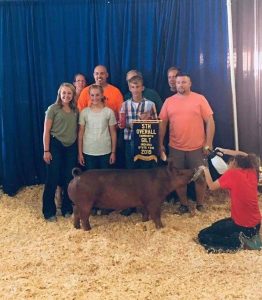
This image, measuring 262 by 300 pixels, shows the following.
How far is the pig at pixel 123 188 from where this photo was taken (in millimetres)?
3543

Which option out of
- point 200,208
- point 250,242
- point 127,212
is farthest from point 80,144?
point 250,242

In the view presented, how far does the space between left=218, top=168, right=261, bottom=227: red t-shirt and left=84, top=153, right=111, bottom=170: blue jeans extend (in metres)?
1.20

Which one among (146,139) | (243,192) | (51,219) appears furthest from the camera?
(51,219)

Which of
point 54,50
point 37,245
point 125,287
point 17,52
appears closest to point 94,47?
point 54,50

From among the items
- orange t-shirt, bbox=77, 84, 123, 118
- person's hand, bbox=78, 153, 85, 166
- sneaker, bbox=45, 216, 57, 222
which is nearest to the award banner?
orange t-shirt, bbox=77, 84, 123, 118

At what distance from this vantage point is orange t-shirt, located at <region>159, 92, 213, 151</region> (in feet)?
12.7

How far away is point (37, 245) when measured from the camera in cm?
334

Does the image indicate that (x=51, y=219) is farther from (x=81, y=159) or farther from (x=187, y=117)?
(x=187, y=117)

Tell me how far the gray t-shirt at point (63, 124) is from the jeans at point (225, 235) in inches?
58.5

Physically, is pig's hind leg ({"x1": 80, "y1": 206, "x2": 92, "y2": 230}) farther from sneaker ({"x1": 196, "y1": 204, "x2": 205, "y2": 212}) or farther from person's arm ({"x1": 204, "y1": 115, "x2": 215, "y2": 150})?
person's arm ({"x1": 204, "y1": 115, "x2": 215, "y2": 150})

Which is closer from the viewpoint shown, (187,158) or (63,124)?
(63,124)

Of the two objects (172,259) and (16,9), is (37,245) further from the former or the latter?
(16,9)

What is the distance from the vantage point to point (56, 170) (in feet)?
12.5

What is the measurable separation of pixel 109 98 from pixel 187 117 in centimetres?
81
